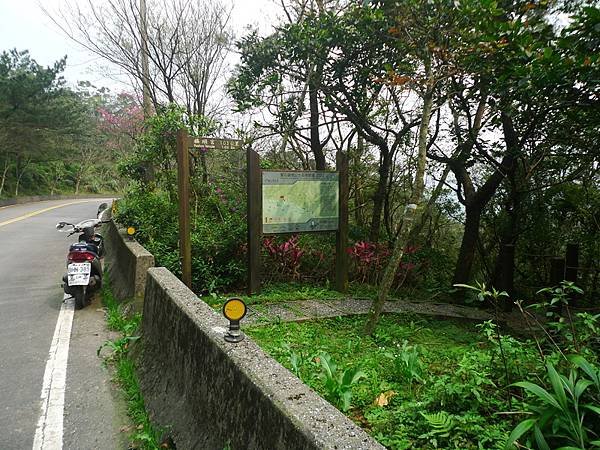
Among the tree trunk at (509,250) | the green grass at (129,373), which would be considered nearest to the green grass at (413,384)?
the green grass at (129,373)

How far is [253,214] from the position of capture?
618 centimetres

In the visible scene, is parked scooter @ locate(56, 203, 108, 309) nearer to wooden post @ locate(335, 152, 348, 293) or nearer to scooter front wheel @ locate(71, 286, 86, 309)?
scooter front wheel @ locate(71, 286, 86, 309)

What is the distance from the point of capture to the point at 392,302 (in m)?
6.95

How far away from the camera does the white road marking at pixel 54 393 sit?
326cm

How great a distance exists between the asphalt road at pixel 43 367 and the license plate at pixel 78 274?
45 centimetres

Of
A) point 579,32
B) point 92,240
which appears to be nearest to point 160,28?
point 92,240

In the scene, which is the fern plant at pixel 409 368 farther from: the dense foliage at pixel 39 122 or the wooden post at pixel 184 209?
the dense foliage at pixel 39 122

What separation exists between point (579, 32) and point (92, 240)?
792 cm

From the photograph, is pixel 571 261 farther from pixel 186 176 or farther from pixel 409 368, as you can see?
pixel 186 176

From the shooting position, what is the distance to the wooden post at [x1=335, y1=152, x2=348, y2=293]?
695 centimetres

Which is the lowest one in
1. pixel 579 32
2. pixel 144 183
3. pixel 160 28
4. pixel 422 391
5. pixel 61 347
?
pixel 61 347

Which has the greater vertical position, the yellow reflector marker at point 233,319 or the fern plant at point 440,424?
the yellow reflector marker at point 233,319

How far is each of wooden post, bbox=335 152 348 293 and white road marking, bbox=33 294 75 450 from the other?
395cm

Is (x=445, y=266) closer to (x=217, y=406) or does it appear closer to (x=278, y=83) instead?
(x=278, y=83)
